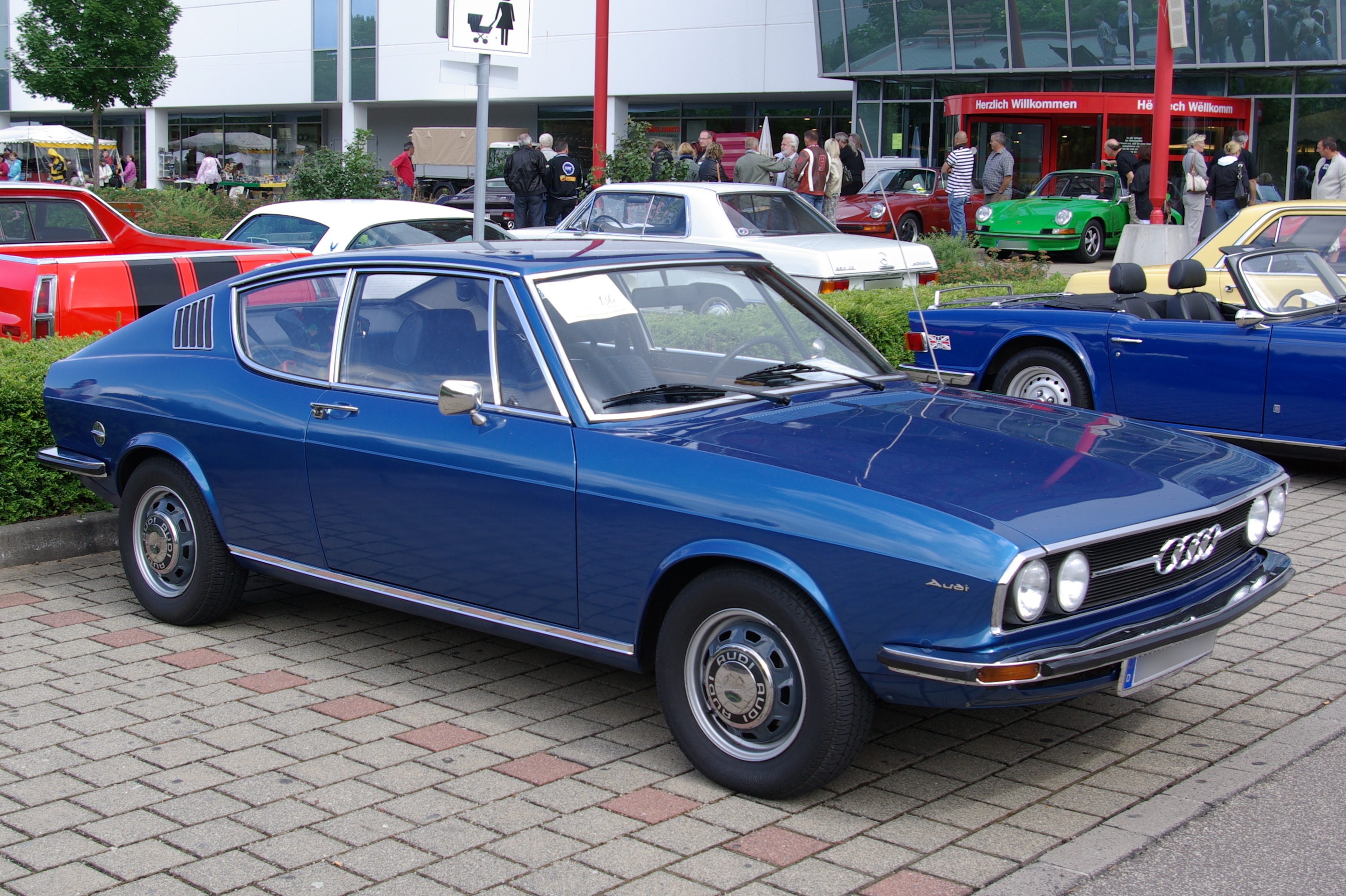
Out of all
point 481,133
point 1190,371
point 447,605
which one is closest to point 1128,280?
point 1190,371

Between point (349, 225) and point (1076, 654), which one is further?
point (349, 225)

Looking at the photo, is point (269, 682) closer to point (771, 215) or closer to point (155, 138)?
point (771, 215)

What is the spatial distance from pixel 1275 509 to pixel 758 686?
1.97m

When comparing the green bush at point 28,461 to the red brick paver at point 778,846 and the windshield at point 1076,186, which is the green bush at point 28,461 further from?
the windshield at point 1076,186

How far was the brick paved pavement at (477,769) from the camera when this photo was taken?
3.50m

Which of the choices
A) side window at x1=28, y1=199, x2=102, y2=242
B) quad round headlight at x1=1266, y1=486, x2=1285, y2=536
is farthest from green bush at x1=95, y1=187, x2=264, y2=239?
quad round headlight at x1=1266, y1=486, x2=1285, y2=536

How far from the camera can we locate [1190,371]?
823 centimetres

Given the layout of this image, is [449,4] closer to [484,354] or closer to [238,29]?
[484,354]

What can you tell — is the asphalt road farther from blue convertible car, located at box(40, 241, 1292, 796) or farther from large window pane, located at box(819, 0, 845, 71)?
large window pane, located at box(819, 0, 845, 71)

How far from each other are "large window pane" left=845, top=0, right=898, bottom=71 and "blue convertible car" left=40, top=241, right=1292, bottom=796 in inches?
1126

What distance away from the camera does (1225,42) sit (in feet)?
91.4

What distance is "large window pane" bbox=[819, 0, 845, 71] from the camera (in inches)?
1284

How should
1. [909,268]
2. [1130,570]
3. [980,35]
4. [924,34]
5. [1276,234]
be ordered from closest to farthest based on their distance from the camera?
[1130,570] → [1276,234] → [909,268] → [980,35] → [924,34]

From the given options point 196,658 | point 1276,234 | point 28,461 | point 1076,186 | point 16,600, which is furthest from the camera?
point 1076,186
